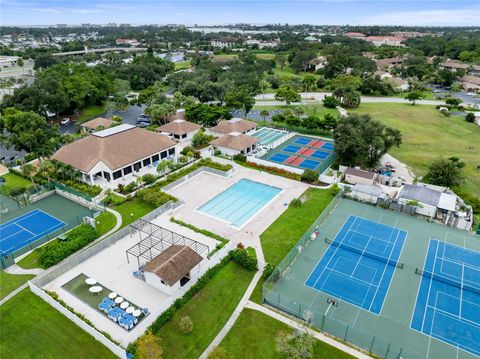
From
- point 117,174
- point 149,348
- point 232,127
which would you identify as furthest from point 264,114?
point 149,348

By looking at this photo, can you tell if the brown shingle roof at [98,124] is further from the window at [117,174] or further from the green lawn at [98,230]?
the green lawn at [98,230]

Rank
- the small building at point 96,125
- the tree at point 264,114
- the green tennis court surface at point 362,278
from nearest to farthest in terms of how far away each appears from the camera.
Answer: the green tennis court surface at point 362,278 < the small building at point 96,125 < the tree at point 264,114

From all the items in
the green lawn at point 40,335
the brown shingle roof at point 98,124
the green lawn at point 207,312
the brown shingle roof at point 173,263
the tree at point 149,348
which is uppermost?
the brown shingle roof at point 98,124

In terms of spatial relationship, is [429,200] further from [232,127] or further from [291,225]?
[232,127]

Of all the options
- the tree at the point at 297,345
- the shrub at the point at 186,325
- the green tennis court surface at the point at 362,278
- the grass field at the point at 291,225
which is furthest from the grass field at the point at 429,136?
the shrub at the point at 186,325

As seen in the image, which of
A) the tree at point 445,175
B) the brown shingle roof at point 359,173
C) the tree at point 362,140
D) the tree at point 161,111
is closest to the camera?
the tree at point 445,175

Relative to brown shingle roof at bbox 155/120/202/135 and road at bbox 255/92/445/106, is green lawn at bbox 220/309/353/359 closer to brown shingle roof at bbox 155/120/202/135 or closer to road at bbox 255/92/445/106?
brown shingle roof at bbox 155/120/202/135
